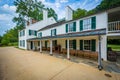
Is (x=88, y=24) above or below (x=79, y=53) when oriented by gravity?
above

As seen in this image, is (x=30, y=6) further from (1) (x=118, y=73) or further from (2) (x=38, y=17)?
(1) (x=118, y=73)

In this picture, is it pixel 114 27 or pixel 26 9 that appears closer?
pixel 114 27

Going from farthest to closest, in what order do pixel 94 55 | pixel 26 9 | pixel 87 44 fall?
1. pixel 26 9
2. pixel 87 44
3. pixel 94 55

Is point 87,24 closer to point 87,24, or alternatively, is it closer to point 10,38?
point 87,24

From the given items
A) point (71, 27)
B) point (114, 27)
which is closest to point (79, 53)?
point (71, 27)

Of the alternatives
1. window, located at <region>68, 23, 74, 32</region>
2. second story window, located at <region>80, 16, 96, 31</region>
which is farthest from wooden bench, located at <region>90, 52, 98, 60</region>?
window, located at <region>68, 23, 74, 32</region>

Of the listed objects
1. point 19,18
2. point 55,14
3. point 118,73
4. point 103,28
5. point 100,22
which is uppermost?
point 55,14

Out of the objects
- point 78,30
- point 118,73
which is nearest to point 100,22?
point 78,30

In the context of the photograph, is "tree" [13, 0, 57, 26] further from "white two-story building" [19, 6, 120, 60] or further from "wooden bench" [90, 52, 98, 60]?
"wooden bench" [90, 52, 98, 60]

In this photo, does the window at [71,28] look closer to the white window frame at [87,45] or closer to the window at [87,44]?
the white window frame at [87,45]

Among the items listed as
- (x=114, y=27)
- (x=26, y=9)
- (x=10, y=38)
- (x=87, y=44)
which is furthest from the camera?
(x=10, y=38)

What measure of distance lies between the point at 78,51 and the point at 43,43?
1117 centimetres

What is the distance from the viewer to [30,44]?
24641 mm

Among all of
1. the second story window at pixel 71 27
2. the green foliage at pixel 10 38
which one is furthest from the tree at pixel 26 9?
the second story window at pixel 71 27
